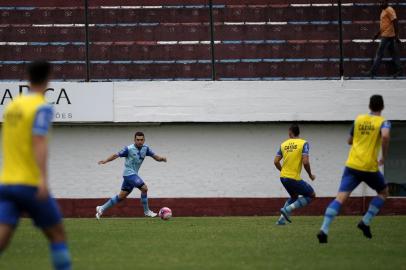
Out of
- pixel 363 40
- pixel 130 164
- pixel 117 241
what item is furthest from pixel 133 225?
pixel 363 40

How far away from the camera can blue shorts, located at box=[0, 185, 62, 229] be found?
7164 mm

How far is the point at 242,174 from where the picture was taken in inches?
945

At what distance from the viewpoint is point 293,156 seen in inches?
672

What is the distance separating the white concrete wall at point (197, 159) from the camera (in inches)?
938

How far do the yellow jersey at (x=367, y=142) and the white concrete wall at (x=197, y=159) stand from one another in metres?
11.4

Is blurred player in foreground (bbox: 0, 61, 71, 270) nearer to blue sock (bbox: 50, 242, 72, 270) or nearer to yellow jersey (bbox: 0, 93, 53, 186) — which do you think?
yellow jersey (bbox: 0, 93, 53, 186)

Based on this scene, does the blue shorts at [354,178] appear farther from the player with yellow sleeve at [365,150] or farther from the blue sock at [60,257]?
the blue sock at [60,257]

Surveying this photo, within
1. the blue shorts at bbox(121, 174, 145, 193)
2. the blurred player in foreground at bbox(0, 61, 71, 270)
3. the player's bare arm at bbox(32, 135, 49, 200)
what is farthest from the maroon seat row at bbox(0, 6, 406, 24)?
the player's bare arm at bbox(32, 135, 49, 200)

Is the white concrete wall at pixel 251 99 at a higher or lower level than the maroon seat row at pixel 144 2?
lower

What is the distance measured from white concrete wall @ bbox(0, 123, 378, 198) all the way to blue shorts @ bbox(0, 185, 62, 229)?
16.5m

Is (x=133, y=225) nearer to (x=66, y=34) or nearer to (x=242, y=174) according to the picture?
(x=242, y=174)

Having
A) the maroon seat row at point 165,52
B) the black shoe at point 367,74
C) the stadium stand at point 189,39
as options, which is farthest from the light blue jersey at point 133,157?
the black shoe at point 367,74

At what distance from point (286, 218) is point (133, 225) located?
3.05 m

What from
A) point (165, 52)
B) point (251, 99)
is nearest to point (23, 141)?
point (251, 99)
